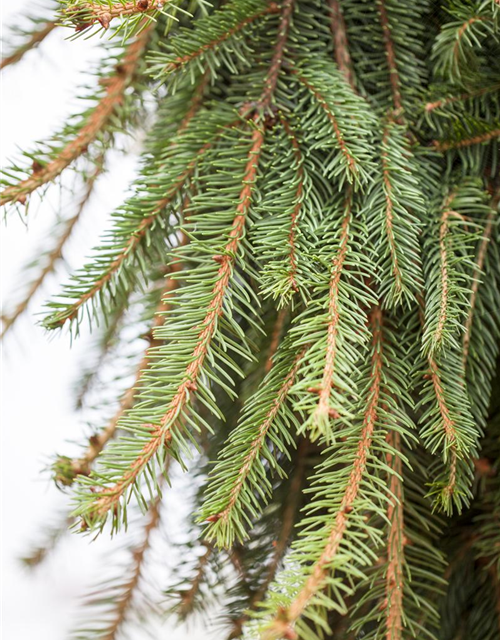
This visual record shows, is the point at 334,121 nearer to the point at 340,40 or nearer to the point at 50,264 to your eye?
the point at 340,40

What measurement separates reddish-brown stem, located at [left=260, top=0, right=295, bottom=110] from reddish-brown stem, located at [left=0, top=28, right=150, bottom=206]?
3.5 inches

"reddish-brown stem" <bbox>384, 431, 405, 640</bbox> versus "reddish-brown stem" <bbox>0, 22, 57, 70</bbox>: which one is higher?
"reddish-brown stem" <bbox>0, 22, 57, 70</bbox>

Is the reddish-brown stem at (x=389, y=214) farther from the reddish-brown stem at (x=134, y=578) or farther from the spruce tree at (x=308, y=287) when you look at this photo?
the reddish-brown stem at (x=134, y=578)

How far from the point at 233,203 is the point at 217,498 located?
135 millimetres

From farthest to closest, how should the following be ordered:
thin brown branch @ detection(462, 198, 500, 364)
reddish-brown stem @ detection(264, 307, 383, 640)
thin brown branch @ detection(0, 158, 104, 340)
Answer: thin brown branch @ detection(0, 158, 104, 340) < thin brown branch @ detection(462, 198, 500, 364) < reddish-brown stem @ detection(264, 307, 383, 640)

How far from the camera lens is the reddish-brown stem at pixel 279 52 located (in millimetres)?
311

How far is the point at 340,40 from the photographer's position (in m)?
0.33

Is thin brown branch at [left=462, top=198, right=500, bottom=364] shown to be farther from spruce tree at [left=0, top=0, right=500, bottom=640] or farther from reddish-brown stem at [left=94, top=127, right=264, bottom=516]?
reddish-brown stem at [left=94, top=127, right=264, bottom=516]

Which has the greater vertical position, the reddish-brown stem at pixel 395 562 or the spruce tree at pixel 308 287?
the spruce tree at pixel 308 287

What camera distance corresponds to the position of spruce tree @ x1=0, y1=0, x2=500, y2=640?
0.24 metres

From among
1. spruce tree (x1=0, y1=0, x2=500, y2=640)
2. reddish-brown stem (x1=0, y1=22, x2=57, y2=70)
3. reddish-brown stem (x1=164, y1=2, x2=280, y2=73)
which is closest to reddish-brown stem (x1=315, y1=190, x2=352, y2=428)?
spruce tree (x1=0, y1=0, x2=500, y2=640)

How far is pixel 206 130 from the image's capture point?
32cm

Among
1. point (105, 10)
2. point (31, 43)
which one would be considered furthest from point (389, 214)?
point (31, 43)

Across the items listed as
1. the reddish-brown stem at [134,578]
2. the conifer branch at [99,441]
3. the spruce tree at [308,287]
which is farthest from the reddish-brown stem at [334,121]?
the reddish-brown stem at [134,578]
